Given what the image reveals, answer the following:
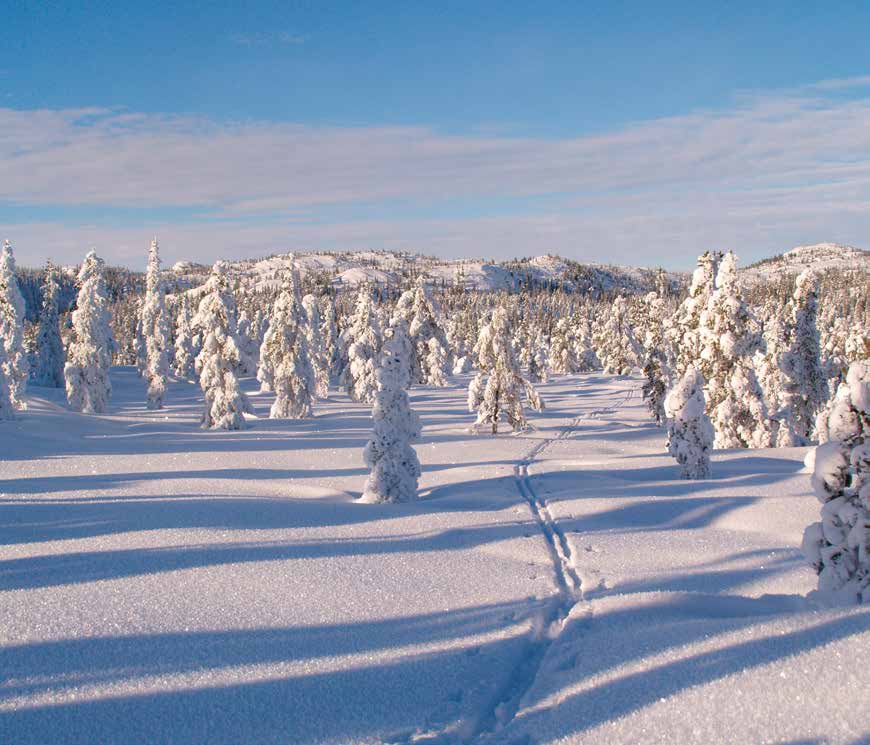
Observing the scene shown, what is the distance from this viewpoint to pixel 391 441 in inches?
671

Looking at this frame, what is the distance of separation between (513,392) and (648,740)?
3114 centimetres

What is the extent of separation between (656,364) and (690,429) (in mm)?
17815

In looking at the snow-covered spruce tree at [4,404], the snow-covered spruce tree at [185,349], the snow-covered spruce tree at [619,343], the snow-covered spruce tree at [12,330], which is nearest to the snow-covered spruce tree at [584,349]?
the snow-covered spruce tree at [619,343]

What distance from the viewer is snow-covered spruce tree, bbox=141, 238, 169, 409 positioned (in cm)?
4897

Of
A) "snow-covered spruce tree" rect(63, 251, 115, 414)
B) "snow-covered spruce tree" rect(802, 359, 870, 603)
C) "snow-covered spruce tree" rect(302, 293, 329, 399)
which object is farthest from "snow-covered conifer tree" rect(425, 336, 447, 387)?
"snow-covered spruce tree" rect(802, 359, 870, 603)

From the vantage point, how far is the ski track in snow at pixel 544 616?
6379 millimetres

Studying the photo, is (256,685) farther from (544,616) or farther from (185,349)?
(185,349)

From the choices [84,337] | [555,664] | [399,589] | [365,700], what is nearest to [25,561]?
[399,589]

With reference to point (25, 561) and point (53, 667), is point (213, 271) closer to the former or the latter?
point (25, 561)

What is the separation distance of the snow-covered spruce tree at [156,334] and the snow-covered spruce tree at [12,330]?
848cm

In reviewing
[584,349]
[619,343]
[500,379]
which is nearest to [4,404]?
[500,379]

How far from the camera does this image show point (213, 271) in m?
35.7

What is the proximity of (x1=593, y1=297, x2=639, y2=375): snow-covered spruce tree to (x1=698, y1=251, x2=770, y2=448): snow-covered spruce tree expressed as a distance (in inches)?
2071

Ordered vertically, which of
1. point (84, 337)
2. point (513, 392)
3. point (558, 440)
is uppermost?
point (84, 337)
